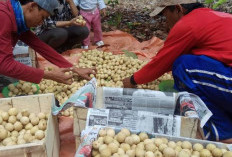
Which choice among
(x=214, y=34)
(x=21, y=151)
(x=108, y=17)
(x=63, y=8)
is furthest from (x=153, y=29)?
(x=21, y=151)

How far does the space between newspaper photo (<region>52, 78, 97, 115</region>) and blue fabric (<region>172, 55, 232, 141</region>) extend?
0.81m

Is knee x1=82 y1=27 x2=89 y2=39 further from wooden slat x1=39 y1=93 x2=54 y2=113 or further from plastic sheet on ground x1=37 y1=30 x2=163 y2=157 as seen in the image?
wooden slat x1=39 y1=93 x2=54 y2=113

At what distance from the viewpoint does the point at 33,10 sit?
78.0 inches

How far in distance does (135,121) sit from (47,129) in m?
0.60

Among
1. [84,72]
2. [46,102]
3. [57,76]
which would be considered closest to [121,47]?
[84,72]

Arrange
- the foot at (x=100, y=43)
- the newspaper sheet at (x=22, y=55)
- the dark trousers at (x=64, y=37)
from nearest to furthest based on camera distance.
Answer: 1. the newspaper sheet at (x=22, y=55)
2. the dark trousers at (x=64, y=37)
3. the foot at (x=100, y=43)

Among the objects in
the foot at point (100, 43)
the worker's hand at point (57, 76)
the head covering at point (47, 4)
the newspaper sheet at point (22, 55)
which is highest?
the head covering at point (47, 4)

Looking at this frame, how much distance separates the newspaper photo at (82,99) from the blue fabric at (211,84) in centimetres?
81

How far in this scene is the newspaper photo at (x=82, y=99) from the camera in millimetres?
1689

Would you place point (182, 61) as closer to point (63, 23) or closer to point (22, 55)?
point (22, 55)

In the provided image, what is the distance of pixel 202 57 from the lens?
1983mm

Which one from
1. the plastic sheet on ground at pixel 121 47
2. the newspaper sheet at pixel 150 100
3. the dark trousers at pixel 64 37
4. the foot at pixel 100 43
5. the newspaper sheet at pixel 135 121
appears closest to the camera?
the newspaper sheet at pixel 135 121

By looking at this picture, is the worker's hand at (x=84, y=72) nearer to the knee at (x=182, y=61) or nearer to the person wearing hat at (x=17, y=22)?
the person wearing hat at (x=17, y=22)

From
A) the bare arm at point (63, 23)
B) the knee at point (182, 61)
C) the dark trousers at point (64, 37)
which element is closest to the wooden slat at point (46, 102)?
the knee at point (182, 61)
